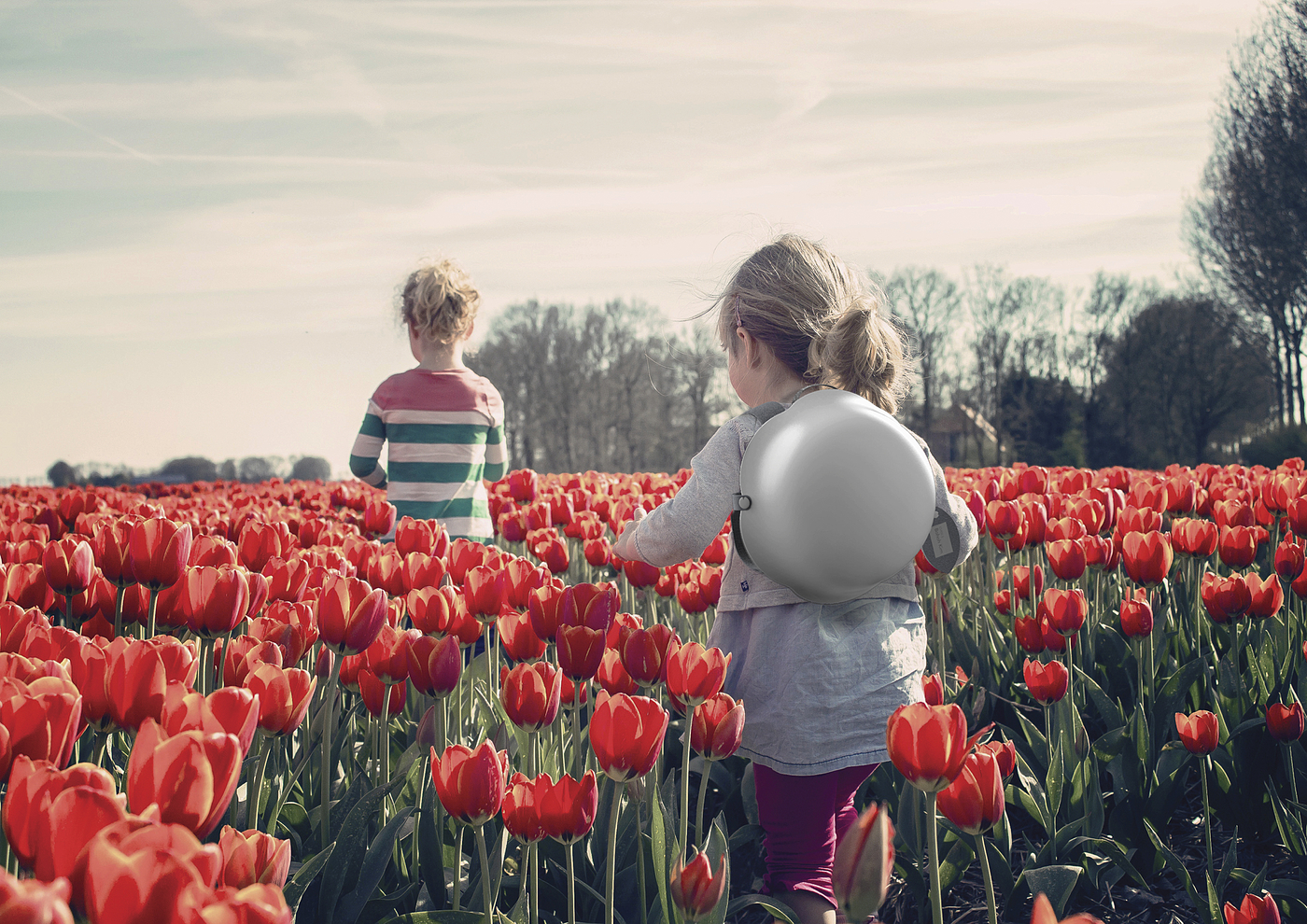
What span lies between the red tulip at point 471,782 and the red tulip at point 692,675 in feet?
1.53

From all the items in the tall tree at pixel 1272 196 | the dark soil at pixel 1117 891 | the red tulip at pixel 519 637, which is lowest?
the dark soil at pixel 1117 891

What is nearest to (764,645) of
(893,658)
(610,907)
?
(893,658)

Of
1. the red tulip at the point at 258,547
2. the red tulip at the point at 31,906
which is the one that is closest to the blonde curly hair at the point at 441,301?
the red tulip at the point at 258,547

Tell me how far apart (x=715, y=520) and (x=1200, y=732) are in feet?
4.38

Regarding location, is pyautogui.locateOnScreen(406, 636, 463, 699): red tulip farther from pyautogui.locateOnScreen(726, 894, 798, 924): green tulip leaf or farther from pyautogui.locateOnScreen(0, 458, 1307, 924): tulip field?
pyautogui.locateOnScreen(726, 894, 798, 924): green tulip leaf

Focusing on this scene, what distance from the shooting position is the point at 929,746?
4.95 ft

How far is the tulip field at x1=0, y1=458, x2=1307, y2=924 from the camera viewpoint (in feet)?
3.73

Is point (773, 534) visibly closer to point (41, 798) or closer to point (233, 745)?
point (233, 745)

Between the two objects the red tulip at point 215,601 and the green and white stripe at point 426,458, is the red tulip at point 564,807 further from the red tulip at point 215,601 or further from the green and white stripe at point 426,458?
the green and white stripe at point 426,458

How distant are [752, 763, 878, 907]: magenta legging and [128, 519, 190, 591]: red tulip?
1.48m

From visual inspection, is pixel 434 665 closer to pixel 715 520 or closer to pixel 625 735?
pixel 625 735

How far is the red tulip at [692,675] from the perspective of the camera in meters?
1.87

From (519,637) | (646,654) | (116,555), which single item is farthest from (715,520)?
(116,555)

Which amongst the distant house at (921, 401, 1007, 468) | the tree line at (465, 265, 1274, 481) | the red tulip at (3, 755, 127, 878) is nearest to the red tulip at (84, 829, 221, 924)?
the red tulip at (3, 755, 127, 878)
